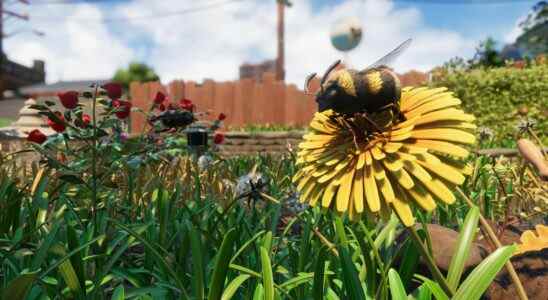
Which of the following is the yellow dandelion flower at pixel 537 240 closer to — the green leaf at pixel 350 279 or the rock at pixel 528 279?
the rock at pixel 528 279

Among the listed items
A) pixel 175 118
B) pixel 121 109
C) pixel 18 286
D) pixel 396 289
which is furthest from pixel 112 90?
pixel 396 289

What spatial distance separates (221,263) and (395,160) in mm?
515

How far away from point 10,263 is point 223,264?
987 millimetres

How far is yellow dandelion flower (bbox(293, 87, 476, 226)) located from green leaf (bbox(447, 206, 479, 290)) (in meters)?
0.41

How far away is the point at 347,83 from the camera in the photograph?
36.1 inches

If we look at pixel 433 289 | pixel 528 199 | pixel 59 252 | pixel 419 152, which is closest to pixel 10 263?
pixel 59 252

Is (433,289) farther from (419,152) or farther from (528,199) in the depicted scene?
(528,199)

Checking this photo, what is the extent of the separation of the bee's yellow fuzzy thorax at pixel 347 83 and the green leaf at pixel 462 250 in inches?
21.9

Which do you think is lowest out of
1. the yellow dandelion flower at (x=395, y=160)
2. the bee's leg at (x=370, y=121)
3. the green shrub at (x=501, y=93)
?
the yellow dandelion flower at (x=395, y=160)

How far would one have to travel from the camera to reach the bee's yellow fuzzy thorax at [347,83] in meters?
0.92

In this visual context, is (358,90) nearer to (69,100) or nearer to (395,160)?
(395,160)

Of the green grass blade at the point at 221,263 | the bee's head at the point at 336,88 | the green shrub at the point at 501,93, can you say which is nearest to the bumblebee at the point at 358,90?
the bee's head at the point at 336,88

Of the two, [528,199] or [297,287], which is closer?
[297,287]

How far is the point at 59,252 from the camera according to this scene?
1.72 m
